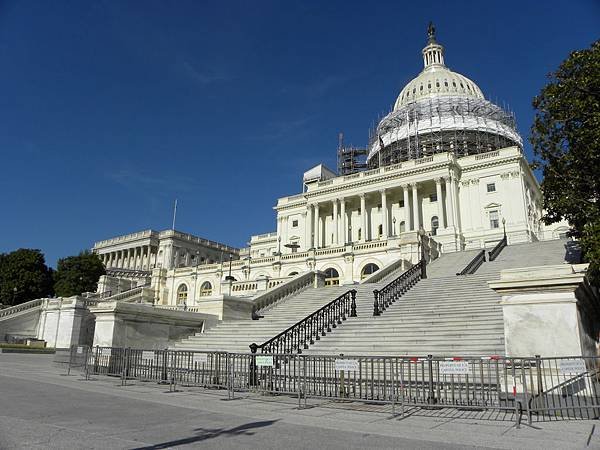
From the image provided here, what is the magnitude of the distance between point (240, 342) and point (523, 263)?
18.6m

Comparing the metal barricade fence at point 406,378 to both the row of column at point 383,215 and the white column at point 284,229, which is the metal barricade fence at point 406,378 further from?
the white column at point 284,229

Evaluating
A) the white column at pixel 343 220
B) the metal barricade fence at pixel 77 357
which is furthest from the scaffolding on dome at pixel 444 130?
the metal barricade fence at pixel 77 357

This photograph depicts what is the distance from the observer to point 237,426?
285 inches

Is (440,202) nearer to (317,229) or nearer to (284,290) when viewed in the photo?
(317,229)

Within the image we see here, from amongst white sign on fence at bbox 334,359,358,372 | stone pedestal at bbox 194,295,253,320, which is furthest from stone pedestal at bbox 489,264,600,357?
stone pedestal at bbox 194,295,253,320

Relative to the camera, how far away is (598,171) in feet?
61.4

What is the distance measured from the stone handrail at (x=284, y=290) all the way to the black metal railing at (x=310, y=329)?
528 cm

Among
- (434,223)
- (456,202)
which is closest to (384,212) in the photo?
(434,223)

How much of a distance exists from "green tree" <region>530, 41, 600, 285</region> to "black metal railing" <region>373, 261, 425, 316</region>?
23.0 ft

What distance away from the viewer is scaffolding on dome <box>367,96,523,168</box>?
2763 inches

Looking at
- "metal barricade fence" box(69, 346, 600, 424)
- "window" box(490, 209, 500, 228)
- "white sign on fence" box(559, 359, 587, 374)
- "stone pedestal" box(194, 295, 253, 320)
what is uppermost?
"window" box(490, 209, 500, 228)

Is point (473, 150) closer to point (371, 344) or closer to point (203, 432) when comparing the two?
point (371, 344)

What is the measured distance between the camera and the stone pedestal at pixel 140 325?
55.7ft

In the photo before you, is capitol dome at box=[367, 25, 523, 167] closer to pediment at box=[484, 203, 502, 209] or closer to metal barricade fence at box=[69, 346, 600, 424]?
pediment at box=[484, 203, 502, 209]
